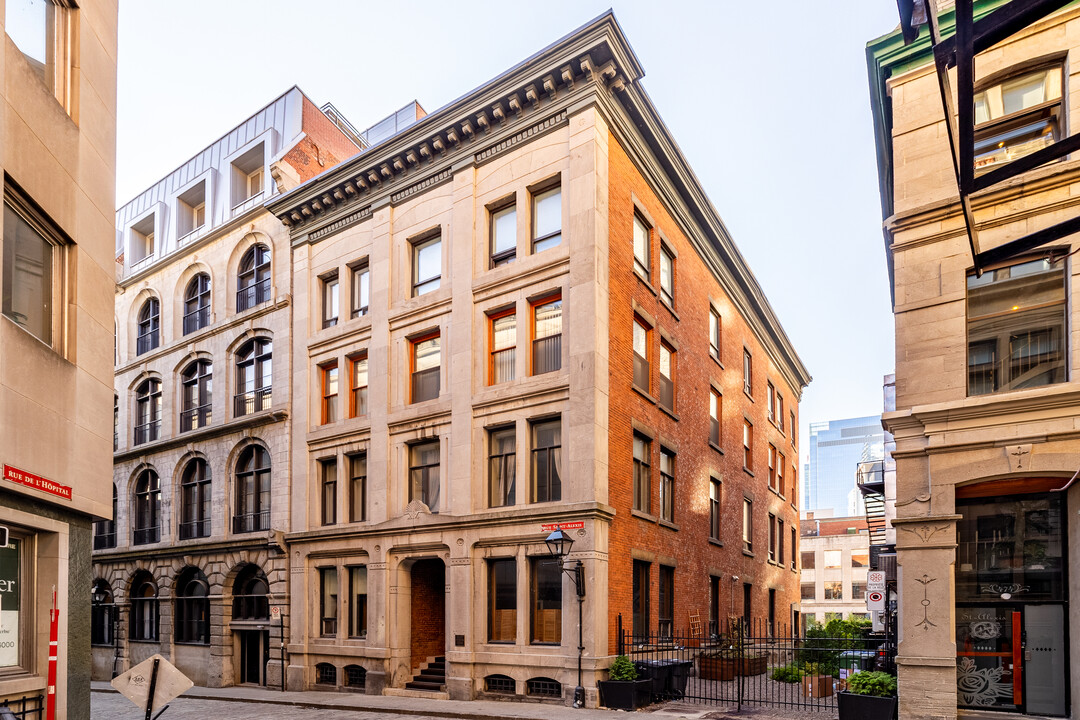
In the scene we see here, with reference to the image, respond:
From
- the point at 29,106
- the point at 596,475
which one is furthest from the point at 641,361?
the point at 29,106

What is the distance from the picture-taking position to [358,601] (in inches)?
1003

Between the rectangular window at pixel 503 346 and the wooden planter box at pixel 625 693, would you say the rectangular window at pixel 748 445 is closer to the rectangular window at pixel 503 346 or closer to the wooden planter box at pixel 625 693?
the rectangular window at pixel 503 346

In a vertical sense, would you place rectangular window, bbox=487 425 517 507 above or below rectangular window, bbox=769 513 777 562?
above

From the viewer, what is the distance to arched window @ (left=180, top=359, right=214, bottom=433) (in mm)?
32594

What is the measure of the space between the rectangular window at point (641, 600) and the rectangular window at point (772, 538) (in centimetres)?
1828

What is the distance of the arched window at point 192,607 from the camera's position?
3036cm

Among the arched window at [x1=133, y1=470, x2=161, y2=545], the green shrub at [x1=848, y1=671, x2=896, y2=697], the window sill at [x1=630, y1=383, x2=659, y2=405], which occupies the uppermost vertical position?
the window sill at [x1=630, y1=383, x2=659, y2=405]

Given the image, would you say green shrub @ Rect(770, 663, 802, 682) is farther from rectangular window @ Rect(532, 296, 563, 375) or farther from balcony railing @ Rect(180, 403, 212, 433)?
balcony railing @ Rect(180, 403, 212, 433)

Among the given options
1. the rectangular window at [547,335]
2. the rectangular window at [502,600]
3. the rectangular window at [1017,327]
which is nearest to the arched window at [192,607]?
the rectangular window at [502,600]

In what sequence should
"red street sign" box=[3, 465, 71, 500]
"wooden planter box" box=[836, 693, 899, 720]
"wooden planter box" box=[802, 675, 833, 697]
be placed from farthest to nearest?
"wooden planter box" box=[802, 675, 833, 697]
"wooden planter box" box=[836, 693, 899, 720]
"red street sign" box=[3, 465, 71, 500]

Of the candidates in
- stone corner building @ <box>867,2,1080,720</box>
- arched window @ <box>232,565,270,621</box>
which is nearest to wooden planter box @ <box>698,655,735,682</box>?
stone corner building @ <box>867,2,1080,720</box>

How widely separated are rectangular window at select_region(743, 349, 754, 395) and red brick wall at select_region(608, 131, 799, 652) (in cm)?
50

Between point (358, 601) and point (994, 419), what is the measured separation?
18651 millimetres

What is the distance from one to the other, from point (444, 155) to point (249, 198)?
11418 mm
